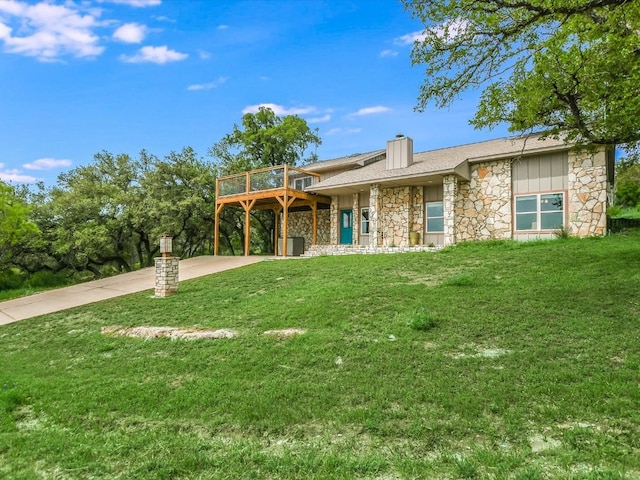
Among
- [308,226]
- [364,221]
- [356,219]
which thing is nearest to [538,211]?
[364,221]

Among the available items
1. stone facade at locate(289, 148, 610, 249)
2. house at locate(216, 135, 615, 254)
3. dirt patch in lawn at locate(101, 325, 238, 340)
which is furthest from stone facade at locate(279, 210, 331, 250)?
dirt patch in lawn at locate(101, 325, 238, 340)

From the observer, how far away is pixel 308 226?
21.5m

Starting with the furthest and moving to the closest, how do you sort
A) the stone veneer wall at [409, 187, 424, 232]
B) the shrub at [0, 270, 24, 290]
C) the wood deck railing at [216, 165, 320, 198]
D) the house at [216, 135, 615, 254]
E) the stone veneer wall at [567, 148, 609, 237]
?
1. the shrub at [0, 270, 24, 290]
2. the wood deck railing at [216, 165, 320, 198]
3. the stone veneer wall at [409, 187, 424, 232]
4. the house at [216, 135, 615, 254]
5. the stone veneer wall at [567, 148, 609, 237]

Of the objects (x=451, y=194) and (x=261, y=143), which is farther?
(x=261, y=143)

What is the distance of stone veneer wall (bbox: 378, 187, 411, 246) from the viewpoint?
1644 cm

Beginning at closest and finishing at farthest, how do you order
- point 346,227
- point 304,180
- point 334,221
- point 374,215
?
1. point 374,215
2. point 346,227
3. point 334,221
4. point 304,180

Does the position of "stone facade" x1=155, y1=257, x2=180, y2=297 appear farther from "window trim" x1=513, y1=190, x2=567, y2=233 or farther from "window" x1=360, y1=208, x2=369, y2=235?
"window trim" x1=513, y1=190, x2=567, y2=233

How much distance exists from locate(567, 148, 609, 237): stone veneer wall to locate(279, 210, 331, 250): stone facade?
11.0m

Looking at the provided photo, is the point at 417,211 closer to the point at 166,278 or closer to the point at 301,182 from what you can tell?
the point at 301,182

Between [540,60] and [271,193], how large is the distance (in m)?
12.4

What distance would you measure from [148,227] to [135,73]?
7.99 metres

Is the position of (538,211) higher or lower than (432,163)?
lower

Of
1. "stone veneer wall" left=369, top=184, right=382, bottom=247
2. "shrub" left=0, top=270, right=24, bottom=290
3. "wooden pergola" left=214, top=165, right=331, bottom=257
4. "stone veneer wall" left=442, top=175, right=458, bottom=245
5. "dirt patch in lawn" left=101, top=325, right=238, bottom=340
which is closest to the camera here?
"dirt patch in lawn" left=101, top=325, right=238, bottom=340

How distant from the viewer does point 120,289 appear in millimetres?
12492
